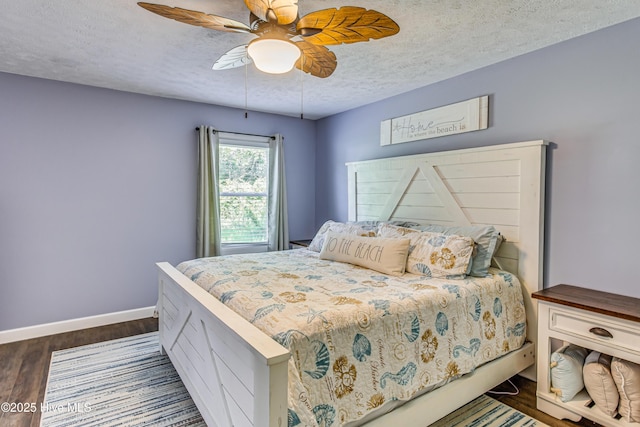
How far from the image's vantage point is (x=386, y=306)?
1.75m

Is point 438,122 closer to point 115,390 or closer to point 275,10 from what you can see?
point 275,10

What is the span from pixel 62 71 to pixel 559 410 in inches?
172

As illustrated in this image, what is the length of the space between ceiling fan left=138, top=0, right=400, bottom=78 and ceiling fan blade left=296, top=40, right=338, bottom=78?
0.02 m

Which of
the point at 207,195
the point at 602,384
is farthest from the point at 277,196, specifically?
the point at 602,384

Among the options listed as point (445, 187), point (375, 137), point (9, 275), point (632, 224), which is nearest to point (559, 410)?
point (632, 224)

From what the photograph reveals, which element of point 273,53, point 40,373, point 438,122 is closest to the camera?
point 273,53

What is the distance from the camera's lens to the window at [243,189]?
4.14 metres

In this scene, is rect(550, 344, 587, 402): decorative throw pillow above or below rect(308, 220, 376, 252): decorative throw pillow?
below

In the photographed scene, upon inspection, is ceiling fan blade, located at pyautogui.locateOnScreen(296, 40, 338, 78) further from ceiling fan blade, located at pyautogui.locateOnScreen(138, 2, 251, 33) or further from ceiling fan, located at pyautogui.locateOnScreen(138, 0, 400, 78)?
ceiling fan blade, located at pyautogui.locateOnScreen(138, 2, 251, 33)

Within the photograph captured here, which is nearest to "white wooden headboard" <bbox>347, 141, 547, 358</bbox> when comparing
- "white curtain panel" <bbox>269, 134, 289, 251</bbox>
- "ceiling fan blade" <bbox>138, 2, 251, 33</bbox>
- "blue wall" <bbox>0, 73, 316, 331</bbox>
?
"white curtain panel" <bbox>269, 134, 289, 251</bbox>

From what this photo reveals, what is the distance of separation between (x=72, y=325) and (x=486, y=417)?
356 centimetres

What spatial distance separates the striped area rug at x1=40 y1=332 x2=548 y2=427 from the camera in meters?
2.02

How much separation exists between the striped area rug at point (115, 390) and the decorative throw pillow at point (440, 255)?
1686mm

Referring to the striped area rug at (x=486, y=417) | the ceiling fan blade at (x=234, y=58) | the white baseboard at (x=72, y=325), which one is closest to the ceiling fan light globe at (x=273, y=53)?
the ceiling fan blade at (x=234, y=58)
